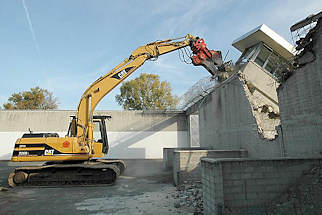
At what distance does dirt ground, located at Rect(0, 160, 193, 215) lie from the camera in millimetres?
5254

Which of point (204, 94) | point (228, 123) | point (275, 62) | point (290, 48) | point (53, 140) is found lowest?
point (53, 140)

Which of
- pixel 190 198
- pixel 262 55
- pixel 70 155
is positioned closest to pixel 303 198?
pixel 190 198

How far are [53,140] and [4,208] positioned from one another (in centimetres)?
322

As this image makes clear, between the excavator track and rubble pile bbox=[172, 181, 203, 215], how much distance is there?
9.91 ft

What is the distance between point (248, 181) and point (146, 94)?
2738cm

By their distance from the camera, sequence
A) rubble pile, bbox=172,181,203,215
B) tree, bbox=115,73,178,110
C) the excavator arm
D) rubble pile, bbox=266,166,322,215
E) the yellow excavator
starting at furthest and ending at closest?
tree, bbox=115,73,178,110
the excavator arm
the yellow excavator
rubble pile, bbox=172,181,203,215
rubble pile, bbox=266,166,322,215

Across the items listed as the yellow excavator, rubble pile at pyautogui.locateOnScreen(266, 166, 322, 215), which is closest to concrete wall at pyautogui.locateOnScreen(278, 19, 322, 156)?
rubble pile at pyautogui.locateOnScreen(266, 166, 322, 215)

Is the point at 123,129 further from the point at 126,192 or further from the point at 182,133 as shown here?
the point at 126,192

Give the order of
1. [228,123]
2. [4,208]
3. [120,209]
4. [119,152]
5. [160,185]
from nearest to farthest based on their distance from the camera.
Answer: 1. [120,209]
2. [4,208]
3. [160,185]
4. [228,123]
5. [119,152]

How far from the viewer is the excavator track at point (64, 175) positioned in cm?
853

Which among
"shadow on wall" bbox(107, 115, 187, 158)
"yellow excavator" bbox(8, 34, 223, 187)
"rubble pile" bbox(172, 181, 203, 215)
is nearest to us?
"rubble pile" bbox(172, 181, 203, 215)

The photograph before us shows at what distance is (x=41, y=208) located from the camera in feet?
18.4

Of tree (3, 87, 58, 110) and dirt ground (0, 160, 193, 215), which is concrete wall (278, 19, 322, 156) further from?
tree (3, 87, 58, 110)

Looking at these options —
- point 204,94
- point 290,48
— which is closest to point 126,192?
point 204,94
